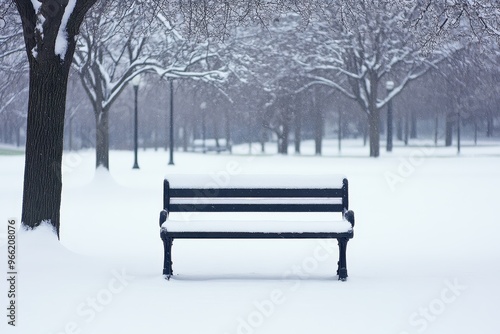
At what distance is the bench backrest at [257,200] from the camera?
25.2ft

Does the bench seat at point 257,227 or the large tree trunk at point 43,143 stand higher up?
the large tree trunk at point 43,143

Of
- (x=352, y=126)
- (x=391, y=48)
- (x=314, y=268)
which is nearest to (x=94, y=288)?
(x=314, y=268)

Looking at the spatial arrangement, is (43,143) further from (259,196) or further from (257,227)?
(257,227)

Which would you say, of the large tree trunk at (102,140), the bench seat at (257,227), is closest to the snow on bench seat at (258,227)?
the bench seat at (257,227)

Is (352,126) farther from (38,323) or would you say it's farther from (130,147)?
(38,323)

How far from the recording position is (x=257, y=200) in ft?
25.4

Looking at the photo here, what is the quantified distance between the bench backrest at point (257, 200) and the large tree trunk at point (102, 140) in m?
15.0

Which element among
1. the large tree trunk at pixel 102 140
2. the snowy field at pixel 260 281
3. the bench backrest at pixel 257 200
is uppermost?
the large tree trunk at pixel 102 140

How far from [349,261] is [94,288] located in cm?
346

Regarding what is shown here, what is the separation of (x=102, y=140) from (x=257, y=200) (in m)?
15.8

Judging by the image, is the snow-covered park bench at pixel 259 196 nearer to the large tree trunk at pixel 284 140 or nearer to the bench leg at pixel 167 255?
the bench leg at pixel 167 255

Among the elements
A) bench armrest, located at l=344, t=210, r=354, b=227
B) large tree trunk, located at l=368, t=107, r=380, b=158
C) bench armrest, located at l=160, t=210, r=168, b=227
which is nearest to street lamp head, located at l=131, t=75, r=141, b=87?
large tree trunk, located at l=368, t=107, r=380, b=158

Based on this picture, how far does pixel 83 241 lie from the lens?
34.5 feet

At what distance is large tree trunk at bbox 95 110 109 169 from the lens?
2228 cm
